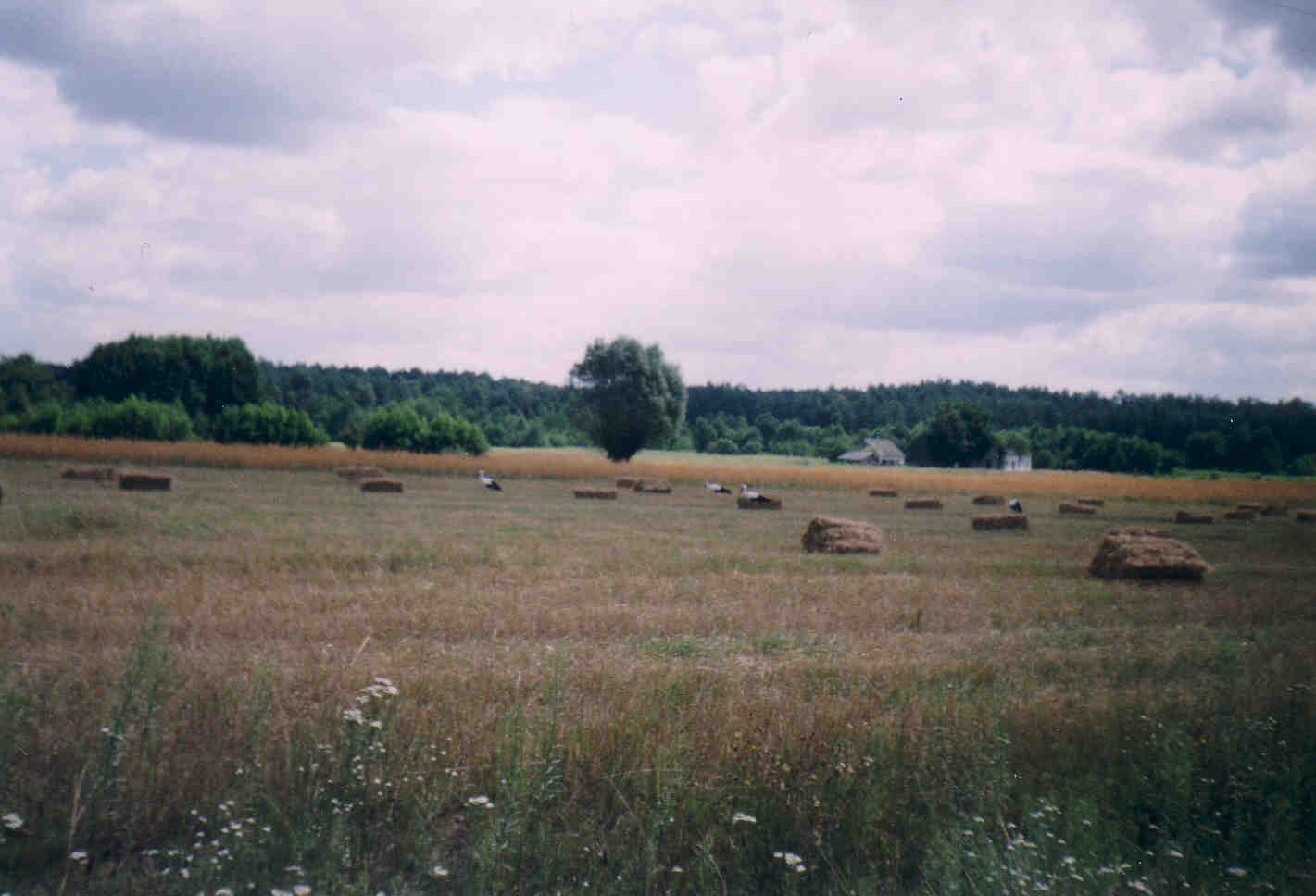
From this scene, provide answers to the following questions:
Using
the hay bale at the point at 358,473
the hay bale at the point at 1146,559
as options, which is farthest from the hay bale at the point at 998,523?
the hay bale at the point at 358,473

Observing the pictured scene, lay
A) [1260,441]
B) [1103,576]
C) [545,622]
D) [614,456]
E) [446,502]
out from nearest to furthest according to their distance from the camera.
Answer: [545,622] < [1103,576] < [1260,441] < [446,502] < [614,456]

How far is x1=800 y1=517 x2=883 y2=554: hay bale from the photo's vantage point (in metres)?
20.0

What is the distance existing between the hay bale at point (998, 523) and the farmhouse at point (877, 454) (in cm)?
5725

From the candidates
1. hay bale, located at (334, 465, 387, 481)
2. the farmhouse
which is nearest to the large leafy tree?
the farmhouse

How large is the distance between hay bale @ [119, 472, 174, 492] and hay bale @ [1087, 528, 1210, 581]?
28.0 m

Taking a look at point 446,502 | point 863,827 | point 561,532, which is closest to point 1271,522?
point 561,532

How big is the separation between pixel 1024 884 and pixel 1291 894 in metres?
1.77

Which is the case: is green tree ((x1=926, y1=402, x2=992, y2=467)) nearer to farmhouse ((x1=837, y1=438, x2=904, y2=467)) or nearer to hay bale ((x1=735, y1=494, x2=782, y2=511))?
farmhouse ((x1=837, y1=438, x2=904, y2=467))

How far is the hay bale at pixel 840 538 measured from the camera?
2002 centimetres

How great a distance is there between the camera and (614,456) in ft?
281

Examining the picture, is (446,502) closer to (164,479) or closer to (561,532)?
(164,479)

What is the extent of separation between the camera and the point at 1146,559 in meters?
17.0

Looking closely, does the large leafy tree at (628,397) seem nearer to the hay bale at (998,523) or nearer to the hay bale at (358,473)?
the hay bale at (358,473)

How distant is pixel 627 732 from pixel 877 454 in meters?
89.5
